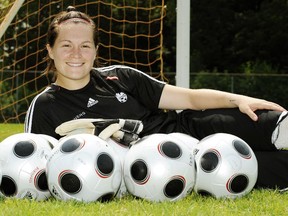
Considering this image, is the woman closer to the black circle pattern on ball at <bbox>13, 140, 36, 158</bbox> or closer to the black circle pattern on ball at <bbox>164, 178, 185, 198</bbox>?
the black circle pattern on ball at <bbox>13, 140, 36, 158</bbox>

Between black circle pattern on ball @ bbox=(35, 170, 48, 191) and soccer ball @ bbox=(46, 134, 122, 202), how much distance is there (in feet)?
0.43

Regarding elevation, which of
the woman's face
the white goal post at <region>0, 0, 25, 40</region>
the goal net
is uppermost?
the white goal post at <region>0, 0, 25, 40</region>

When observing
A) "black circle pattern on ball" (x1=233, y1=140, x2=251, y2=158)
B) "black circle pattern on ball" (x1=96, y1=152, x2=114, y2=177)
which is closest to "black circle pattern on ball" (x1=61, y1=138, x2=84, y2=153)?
"black circle pattern on ball" (x1=96, y1=152, x2=114, y2=177)

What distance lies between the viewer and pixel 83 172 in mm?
2928

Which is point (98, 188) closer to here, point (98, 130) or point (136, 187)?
point (136, 187)

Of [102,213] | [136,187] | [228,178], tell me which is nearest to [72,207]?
[102,213]

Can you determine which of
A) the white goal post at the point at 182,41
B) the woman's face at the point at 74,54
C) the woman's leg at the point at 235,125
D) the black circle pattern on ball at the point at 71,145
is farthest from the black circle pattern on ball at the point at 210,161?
the white goal post at the point at 182,41

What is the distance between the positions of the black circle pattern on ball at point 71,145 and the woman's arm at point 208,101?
92 centimetres

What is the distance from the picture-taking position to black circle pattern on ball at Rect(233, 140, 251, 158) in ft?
10.5

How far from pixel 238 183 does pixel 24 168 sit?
1.09 m

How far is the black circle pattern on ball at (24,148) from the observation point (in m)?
3.13

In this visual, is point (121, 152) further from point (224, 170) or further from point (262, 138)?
point (262, 138)

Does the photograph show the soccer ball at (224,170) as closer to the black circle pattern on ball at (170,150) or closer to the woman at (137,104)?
the black circle pattern on ball at (170,150)

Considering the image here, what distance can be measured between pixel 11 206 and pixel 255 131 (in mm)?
1450
